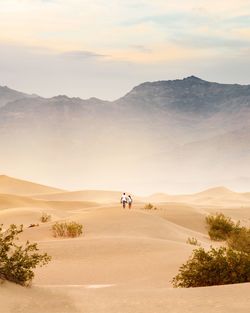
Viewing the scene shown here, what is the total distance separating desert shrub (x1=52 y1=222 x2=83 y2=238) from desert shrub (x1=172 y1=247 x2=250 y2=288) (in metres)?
15.0

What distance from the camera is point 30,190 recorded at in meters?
112

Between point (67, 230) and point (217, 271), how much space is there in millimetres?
15765

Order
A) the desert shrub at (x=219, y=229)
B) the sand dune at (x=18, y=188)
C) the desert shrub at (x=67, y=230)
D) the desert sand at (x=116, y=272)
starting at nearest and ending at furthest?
the desert sand at (x=116, y=272)
the desert shrub at (x=67, y=230)
the desert shrub at (x=219, y=229)
the sand dune at (x=18, y=188)

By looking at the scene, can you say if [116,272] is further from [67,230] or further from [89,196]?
[89,196]

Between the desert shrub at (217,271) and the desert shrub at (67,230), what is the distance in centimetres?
1497

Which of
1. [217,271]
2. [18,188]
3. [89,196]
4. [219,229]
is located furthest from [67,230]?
[89,196]

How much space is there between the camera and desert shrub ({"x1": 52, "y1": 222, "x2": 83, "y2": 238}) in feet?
96.4

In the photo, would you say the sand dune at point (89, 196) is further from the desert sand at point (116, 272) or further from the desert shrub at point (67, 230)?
the desert shrub at point (67, 230)

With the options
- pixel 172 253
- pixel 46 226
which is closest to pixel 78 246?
pixel 172 253

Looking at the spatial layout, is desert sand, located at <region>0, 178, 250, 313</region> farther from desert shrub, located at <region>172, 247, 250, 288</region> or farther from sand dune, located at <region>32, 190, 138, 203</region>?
sand dune, located at <region>32, 190, 138, 203</region>

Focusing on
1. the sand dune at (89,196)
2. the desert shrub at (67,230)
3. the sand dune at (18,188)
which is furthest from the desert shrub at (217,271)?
the sand dune at (18,188)

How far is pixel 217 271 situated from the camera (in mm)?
14703

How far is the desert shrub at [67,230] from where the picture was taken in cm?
2939

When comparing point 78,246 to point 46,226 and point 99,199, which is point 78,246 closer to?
point 46,226
